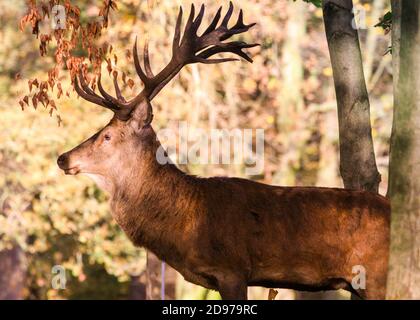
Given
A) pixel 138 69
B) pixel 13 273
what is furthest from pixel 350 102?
pixel 13 273

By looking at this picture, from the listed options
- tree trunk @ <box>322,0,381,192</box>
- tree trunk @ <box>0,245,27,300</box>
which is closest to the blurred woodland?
tree trunk @ <box>0,245,27,300</box>

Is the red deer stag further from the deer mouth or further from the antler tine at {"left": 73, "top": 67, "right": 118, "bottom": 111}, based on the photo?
the antler tine at {"left": 73, "top": 67, "right": 118, "bottom": 111}

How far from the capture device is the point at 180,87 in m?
21.5

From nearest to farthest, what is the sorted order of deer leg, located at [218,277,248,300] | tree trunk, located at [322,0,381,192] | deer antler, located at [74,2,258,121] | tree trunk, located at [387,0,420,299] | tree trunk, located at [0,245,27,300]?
tree trunk, located at [387,0,420,299], deer leg, located at [218,277,248,300], deer antler, located at [74,2,258,121], tree trunk, located at [322,0,381,192], tree trunk, located at [0,245,27,300]

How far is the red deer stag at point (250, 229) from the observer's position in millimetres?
8906

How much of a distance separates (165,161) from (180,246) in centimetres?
99

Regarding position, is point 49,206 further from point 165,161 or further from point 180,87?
point 165,161

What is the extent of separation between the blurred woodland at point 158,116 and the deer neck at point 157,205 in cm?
944

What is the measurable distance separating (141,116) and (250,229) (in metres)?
1.51

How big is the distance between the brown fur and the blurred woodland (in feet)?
31.9

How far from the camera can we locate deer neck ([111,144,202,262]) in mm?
9172

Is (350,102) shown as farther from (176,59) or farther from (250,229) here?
(250,229)

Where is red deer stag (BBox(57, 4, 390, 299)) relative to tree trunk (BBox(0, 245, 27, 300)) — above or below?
above
